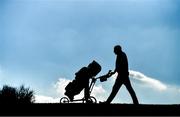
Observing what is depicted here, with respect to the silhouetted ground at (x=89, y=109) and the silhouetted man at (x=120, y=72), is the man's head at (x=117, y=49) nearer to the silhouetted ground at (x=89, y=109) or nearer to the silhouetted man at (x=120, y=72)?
the silhouetted man at (x=120, y=72)

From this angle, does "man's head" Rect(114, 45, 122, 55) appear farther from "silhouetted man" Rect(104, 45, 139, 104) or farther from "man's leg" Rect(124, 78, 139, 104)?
"man's leg" Rect(124, 78, 139, 104)

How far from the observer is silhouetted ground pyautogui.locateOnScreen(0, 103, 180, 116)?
15953mm

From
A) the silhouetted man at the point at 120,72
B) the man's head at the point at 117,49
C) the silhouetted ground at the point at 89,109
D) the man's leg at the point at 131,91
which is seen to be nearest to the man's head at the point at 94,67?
the silhouetted man at the point at 120,72

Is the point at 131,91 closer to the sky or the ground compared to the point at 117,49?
closer to the ground

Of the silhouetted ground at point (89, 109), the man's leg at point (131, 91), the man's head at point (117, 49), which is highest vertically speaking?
the man's head at point (117, 49)

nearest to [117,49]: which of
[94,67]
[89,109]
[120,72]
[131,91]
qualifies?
[120,72]

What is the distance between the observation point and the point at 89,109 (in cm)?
1670

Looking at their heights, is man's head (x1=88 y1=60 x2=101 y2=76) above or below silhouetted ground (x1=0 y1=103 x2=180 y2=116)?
above

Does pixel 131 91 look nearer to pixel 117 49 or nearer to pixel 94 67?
pixel 117 49

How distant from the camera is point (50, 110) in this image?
55.2 feet

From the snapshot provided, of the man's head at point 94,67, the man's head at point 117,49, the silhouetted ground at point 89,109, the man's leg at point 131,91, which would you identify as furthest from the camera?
the man's head at point 94,67

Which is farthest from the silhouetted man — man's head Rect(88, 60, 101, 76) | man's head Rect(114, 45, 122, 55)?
man's head Rect(88, 60, 101, 76)

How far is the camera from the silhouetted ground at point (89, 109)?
52.3 feet

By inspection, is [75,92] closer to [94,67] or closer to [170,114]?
[94,67]
